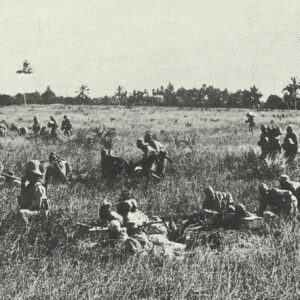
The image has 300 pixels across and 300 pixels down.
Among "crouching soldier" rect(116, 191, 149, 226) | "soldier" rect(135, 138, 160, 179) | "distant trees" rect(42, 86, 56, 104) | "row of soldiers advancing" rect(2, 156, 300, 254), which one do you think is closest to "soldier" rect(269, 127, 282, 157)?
"soldier" rect(135, 138, 160, 179)

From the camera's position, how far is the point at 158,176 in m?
11.9

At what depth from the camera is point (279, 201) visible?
8.32 metres

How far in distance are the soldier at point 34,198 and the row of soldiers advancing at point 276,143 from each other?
8.50 m

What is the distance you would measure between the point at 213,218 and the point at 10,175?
19.0ft

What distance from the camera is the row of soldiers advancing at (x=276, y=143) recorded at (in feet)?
45.3

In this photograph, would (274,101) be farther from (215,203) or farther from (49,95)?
(215,203)

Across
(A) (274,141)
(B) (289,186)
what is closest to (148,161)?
(B) (289,186)

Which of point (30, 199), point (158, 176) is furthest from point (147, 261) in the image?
point (158, 176)

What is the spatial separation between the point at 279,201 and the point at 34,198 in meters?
4.35

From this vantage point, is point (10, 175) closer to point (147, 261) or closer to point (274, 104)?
point (147, 261)

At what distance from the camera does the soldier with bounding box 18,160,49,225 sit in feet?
22.9

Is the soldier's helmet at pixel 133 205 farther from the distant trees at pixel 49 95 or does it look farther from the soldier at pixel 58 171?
the distant trees at pixel 49 95

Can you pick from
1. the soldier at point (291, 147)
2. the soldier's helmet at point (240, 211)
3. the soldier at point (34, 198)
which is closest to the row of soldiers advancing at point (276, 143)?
the soldier at point (291, 147)

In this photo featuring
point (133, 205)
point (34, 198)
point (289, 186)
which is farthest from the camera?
point (289, 186)
